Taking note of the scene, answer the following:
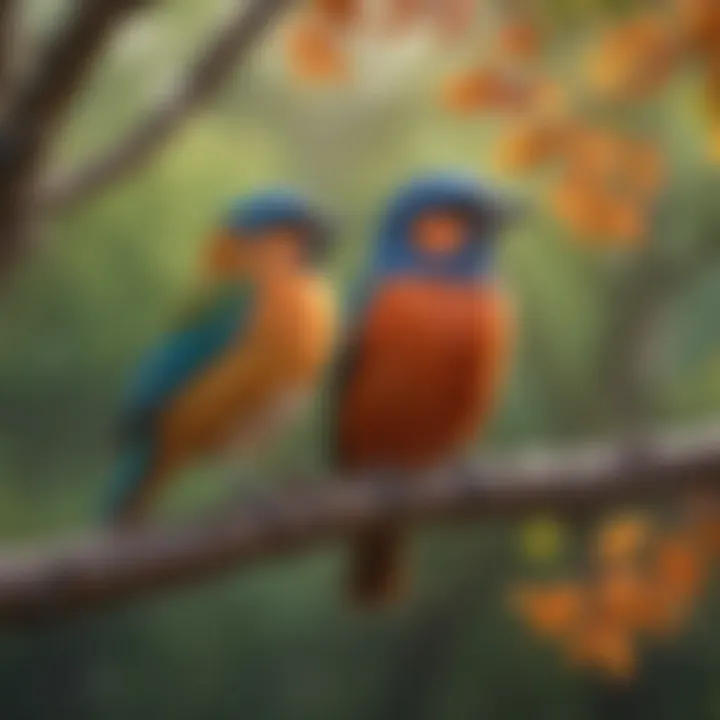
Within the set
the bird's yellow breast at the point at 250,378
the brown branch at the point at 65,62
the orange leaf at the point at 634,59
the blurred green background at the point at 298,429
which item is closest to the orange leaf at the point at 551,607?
the blurred green background at the point at 298,429

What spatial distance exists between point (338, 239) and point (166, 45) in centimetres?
20

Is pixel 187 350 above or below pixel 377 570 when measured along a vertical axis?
above

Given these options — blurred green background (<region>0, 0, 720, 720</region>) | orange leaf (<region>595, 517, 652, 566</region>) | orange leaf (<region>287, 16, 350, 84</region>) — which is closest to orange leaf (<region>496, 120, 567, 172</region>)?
blurred green background (<region>0, 0, 720, 720</region>)

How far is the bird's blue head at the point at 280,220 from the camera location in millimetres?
1223

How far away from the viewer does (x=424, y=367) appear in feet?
3.96

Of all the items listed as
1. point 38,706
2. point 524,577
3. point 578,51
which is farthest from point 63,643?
point 578,51

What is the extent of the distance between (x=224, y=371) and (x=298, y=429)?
0.07 m

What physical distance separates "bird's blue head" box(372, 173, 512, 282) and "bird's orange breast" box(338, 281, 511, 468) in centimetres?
2

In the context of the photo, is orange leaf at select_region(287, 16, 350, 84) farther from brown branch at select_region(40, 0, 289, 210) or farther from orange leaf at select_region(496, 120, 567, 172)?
orange leaf at select_region(496, 120, 567, 172)

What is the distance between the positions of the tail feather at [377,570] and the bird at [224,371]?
11cm

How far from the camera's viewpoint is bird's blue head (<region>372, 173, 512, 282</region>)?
1.21 metres

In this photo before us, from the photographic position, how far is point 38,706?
120cm

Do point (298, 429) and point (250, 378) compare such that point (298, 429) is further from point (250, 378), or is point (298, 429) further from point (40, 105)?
point (40, 105)

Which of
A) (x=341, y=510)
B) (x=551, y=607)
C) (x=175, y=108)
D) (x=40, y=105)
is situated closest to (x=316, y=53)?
(x=175, y=108)
